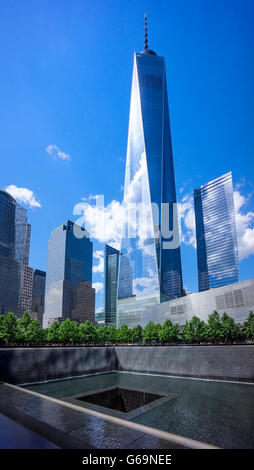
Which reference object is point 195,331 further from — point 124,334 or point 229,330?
point 124,334

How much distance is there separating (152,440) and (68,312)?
203088 mm

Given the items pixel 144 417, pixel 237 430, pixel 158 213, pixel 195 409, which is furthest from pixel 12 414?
pixel 158 213

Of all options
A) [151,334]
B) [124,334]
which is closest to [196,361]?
[151,334]

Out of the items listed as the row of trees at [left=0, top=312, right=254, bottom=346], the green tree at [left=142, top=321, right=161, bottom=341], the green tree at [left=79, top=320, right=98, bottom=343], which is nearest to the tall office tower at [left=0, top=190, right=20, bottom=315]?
the green tree at [left=79, top=320, right=98, bottom=343]

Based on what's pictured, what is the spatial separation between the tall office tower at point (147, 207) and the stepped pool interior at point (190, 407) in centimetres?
9550

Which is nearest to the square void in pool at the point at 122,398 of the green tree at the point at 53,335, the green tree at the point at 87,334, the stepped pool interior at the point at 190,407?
the stepped pool interior at the point at 190,407

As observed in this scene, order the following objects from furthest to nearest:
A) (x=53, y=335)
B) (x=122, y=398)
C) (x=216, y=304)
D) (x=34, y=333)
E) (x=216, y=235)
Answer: (x=216, y=235)
(x=216, y=304)
(x=53, y=335)
(x=34, y=333)
(x=122, y=398)

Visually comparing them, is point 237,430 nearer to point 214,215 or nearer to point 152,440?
point 152,440

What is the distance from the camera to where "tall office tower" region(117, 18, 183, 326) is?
12788cm

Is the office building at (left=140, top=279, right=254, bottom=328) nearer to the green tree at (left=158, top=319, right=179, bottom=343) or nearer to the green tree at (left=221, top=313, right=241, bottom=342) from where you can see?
the green tree at (left=221, top=313, right=241, bottom=342)

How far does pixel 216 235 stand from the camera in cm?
15600

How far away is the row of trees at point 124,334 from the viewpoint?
1867 inches

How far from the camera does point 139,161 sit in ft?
469

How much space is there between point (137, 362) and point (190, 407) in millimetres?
24547
